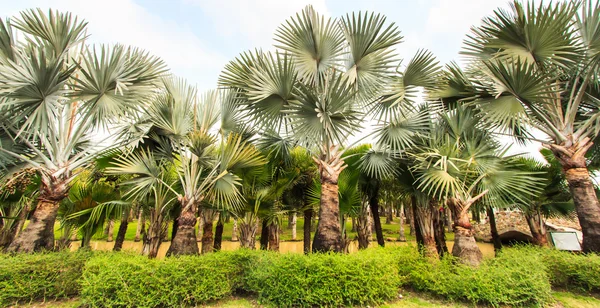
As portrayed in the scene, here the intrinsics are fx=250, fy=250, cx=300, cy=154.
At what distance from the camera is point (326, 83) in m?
5.78

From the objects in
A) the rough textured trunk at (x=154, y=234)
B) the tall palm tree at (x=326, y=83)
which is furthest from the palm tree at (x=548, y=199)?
the rough textured trunk at (x=154, y=234)

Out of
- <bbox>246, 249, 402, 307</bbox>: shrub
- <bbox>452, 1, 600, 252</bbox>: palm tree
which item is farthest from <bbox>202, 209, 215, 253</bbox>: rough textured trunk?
<bbox>452, 1, 600, 252</bbox>: palm tree

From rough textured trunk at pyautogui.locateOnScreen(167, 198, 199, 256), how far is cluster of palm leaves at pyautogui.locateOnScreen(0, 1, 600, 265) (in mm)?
28

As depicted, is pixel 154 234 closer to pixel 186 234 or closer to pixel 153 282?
pixel 186 234

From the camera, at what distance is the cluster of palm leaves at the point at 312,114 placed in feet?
17.2

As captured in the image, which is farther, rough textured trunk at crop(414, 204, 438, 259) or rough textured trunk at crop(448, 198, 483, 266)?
rough textured trunk at crop(414, 204, 438, 259)

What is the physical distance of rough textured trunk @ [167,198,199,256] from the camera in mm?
5352

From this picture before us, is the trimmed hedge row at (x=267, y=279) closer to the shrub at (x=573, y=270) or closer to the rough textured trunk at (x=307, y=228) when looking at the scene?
the shrub at (x=573, y=270)

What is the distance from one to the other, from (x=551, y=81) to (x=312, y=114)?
5188 mm

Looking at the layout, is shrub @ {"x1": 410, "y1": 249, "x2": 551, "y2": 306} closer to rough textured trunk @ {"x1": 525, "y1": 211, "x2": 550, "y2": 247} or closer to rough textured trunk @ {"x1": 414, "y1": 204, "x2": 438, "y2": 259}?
rough textured trunk @ {"x1": 414, "y1": 204, "x2": 438, "y2": 259}

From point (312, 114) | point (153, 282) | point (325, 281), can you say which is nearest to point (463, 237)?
point (325, 281)

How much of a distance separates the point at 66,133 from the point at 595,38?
12.5m

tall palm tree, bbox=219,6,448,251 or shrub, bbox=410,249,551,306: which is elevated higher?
tall palm tree, bbox=219,6,448,251

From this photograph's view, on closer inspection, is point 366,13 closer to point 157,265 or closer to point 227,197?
point 227,197
